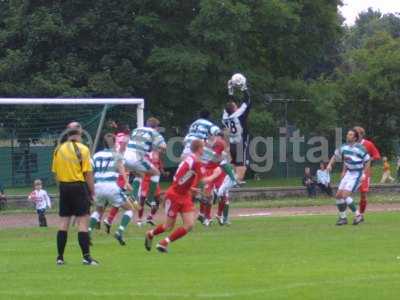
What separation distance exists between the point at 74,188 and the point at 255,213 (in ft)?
49.0

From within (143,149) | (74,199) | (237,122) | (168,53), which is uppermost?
(168,53)

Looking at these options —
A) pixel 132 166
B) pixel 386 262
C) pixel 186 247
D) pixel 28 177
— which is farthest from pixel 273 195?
pixel 386 262

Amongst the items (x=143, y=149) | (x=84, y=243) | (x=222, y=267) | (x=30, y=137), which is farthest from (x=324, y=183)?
(x=222, y=267)

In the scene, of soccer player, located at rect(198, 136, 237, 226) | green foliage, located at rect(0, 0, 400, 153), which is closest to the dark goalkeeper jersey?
soccer player, located at rect(198, 136, 237, 226)

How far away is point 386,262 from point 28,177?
60.3ft

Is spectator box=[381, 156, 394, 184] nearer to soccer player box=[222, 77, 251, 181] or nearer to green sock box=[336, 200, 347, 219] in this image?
soccer player box=[222, 77, 251, 181]

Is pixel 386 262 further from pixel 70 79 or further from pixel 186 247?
pixel 70 79

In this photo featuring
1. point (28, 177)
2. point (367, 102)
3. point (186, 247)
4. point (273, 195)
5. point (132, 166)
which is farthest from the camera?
point (367, 102)

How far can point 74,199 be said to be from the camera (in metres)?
15.3

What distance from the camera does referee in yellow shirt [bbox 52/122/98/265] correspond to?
600 inches

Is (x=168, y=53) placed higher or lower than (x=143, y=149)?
higher

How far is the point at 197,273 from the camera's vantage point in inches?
544

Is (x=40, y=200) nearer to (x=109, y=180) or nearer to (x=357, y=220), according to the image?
(x=109, y=180)

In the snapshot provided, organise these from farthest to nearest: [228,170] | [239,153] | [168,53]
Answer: [168,53]
[239,153]
[228,170]
